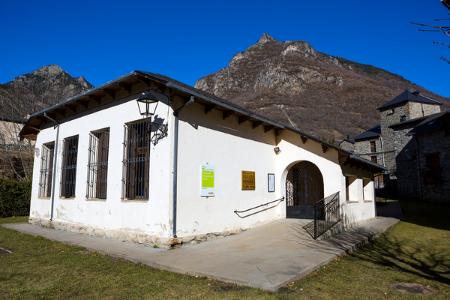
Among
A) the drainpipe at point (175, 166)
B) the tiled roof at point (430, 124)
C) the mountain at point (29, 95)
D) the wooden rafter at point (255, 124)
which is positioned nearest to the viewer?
the drainpipe at point (175, 166)

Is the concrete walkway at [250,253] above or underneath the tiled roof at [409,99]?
underneath

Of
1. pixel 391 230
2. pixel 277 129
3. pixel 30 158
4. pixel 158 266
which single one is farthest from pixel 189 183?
pixel 30 158

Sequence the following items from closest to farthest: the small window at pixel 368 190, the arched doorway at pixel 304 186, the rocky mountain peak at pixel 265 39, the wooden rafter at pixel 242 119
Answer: the wooden rafter at pixel 242 119 → the small window at pixel 368 190 → the arched doorway at pixel 304 186 → the rocky mountain peak at pixel 265 39

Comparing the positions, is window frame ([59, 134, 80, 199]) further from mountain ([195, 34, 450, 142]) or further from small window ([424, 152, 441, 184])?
mountain ([195, 34, 450, 142])

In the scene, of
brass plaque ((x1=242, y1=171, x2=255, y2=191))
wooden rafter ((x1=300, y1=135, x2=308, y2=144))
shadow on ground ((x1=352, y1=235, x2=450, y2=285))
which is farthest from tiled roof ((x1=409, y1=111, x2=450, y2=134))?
brass plaque ((x1=242, y1=171, x2=255, y2=191))

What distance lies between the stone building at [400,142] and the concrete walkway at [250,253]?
20.8 metres

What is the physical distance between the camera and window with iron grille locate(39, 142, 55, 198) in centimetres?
1276

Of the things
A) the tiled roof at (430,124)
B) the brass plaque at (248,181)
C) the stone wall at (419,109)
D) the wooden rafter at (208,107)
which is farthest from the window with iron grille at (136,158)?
the stone wall at (419,109)

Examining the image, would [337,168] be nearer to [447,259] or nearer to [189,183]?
[447,259]

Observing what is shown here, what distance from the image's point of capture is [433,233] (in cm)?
1088

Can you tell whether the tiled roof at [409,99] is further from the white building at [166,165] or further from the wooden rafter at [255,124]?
the wooden rafter at [255,124]

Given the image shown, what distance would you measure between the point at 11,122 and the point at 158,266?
28729mm

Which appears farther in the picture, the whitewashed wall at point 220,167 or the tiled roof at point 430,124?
the tiled roof at point 430,124

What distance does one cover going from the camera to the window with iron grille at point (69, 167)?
11.4 meters
